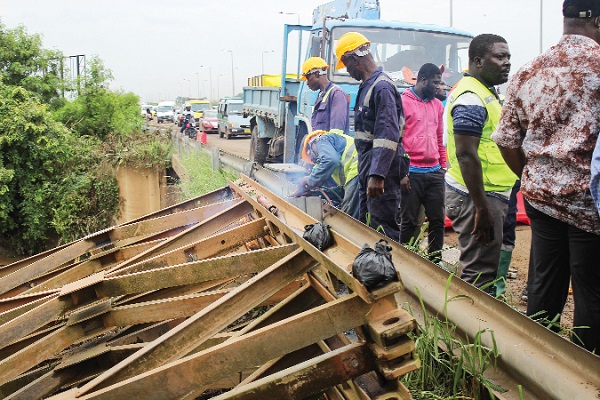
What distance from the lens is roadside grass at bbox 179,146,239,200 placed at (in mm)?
8594

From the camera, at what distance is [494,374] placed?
Result: 212 cm

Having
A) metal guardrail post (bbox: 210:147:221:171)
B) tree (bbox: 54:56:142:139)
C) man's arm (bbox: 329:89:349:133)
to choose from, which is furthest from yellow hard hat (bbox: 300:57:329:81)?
tree (bbox: 54:56:142:139)

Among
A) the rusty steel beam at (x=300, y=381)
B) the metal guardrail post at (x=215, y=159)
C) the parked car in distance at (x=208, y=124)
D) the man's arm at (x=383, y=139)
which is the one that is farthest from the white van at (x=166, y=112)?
the rusty steel beam at (x=300, y=381)

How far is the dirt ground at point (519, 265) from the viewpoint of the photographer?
388 cm

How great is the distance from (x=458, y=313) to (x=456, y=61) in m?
6.32

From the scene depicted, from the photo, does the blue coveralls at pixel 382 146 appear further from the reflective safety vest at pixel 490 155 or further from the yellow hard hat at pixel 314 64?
the yellow hard hat at pixel 314 64

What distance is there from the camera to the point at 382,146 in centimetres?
399

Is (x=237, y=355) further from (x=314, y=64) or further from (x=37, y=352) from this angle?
(x=314, y=64)

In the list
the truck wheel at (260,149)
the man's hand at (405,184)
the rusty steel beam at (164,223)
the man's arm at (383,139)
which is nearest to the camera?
the man's arm at (383,139)

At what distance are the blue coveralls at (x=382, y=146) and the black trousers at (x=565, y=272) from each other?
1469 mm

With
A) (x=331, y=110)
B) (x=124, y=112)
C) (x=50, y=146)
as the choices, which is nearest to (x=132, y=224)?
(x=331, y=110)

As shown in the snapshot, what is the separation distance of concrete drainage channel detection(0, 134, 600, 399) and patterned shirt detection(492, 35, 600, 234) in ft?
1.86

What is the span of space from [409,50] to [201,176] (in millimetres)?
4014

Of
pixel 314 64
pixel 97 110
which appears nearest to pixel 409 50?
pixel 314 64
